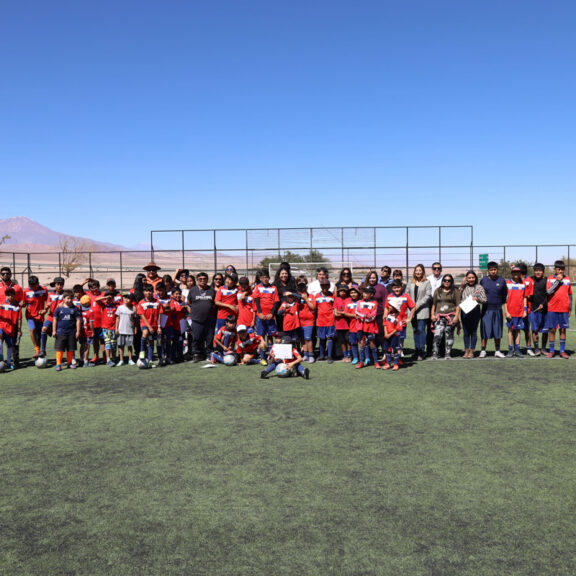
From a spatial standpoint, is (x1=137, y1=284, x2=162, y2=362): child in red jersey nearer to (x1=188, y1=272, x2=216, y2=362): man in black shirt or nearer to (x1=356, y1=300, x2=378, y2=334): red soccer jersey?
(x1=188, y1=272, x2=216, y2=362): man in black shirt

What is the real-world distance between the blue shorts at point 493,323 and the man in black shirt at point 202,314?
5381mm

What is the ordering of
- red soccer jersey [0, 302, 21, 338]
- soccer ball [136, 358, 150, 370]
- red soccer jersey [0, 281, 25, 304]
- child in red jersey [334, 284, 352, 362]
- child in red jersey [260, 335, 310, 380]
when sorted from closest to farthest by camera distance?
child in red jersey [260, 335, 310, 380]
soccer ball [136, 358, 150, 370]
red soccer jersey [0, 302, 21, 338]
red soccer jersey [0, 281, 25, 304]
child in red jersey [334, 284, 352, 362]

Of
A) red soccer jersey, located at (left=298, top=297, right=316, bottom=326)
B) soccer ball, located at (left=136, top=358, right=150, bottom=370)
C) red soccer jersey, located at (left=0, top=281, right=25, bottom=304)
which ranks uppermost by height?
red soccer jersey, located at (left=0, top=281, right=25, bottom=304)

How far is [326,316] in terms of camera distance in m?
10.3

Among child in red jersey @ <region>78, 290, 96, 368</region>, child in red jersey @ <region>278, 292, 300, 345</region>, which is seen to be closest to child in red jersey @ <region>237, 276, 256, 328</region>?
child in red jersey @ <region>278, 292, 300, 345</region>

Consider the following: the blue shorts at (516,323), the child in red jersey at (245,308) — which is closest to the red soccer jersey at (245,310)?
the child in red jersey at (245,308)

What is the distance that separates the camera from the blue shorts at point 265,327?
1038 cm

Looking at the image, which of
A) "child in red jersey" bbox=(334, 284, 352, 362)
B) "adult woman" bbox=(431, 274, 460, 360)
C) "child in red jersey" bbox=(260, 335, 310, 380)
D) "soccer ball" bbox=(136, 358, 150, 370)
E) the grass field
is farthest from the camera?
"adult woman" bbox=(431, 274, 460, 360)

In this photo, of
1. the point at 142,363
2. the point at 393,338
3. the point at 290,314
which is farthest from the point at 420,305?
the point at 142,363

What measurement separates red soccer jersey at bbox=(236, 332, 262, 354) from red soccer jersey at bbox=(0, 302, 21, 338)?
4.24 m

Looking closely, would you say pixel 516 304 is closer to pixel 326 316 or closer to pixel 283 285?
pixel 326 316

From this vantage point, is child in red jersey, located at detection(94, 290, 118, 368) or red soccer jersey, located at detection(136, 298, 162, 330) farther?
child in red jersey, located at detection(94, 290, 118, 368)

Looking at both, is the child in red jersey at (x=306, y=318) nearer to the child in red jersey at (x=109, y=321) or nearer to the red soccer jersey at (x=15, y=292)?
the child in red jersey at (x=109, y=321)

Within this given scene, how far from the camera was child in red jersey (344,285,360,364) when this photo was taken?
389 inches
